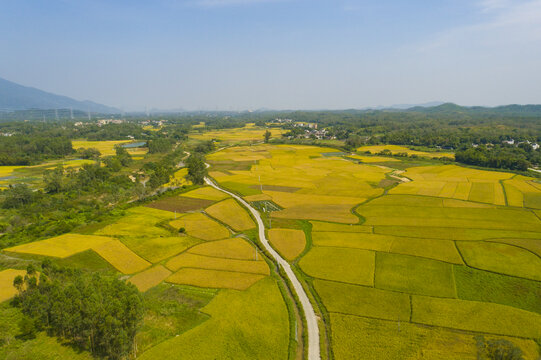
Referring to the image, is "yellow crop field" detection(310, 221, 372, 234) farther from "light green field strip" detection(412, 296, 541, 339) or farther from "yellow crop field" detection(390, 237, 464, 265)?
"light green field strip" detection(412, 296, 541, 339)

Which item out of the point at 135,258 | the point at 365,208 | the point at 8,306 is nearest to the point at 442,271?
the point at 365,208

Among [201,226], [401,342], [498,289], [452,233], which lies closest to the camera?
[401,342]

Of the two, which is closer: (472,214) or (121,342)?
(121,342)

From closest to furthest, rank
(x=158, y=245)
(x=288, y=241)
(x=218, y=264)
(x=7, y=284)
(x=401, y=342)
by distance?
(x=401, y=342) → (x=7, y=284) → (x=218, y=264) → (x=158, y=245) → (x=288, y=241)

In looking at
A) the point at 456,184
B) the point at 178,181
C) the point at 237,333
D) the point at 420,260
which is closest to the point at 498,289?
the point at 420,260

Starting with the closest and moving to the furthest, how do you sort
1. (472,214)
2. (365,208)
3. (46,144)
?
(472,214) < (365,208) < (46,144)

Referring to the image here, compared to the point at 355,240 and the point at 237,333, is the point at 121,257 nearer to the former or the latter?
the point at 237,333

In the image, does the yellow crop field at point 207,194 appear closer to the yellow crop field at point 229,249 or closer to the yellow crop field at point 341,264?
the yellow crop field at point 229,249

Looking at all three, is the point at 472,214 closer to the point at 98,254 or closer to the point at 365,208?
the point at 365,208
